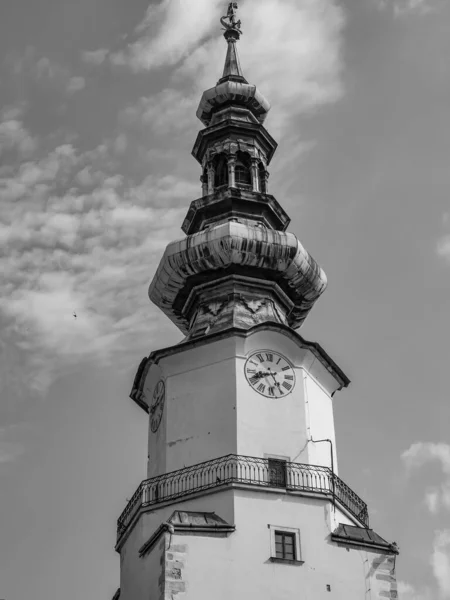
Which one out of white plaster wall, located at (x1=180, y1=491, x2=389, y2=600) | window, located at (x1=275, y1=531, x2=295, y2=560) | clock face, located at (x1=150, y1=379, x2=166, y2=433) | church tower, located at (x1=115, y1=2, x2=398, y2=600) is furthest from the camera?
clock face, located at (x1=150, y1=379, x2=166, y2=433)

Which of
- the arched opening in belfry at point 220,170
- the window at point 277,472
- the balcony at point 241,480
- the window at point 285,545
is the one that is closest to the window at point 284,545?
the window at point 285,545

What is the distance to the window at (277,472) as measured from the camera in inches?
950

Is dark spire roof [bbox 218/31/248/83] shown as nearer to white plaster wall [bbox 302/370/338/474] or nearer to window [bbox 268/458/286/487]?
white plaster wall [bbox 302/370/338/474]

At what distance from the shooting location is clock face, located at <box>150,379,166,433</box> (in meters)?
26.2

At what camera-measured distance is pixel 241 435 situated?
24.6m

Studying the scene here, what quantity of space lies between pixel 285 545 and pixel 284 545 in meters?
0.02

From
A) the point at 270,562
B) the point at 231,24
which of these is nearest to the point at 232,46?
the point at 231,24

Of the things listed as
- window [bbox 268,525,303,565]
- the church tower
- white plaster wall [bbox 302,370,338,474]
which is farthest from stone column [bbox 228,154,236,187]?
window [bbox 268,525,303,565]

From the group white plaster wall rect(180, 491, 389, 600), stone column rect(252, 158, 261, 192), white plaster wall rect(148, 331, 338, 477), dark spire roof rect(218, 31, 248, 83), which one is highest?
dark spire roof rect(218, 31, 248, 83)

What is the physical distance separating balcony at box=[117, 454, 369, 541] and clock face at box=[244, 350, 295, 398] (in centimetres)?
170

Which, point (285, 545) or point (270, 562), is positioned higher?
point (285, 545)

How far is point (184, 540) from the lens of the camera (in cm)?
2275

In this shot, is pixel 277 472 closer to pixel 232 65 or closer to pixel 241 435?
pixel 241 435

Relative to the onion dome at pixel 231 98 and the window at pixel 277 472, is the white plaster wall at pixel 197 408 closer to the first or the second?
the window at pixel 277 472
